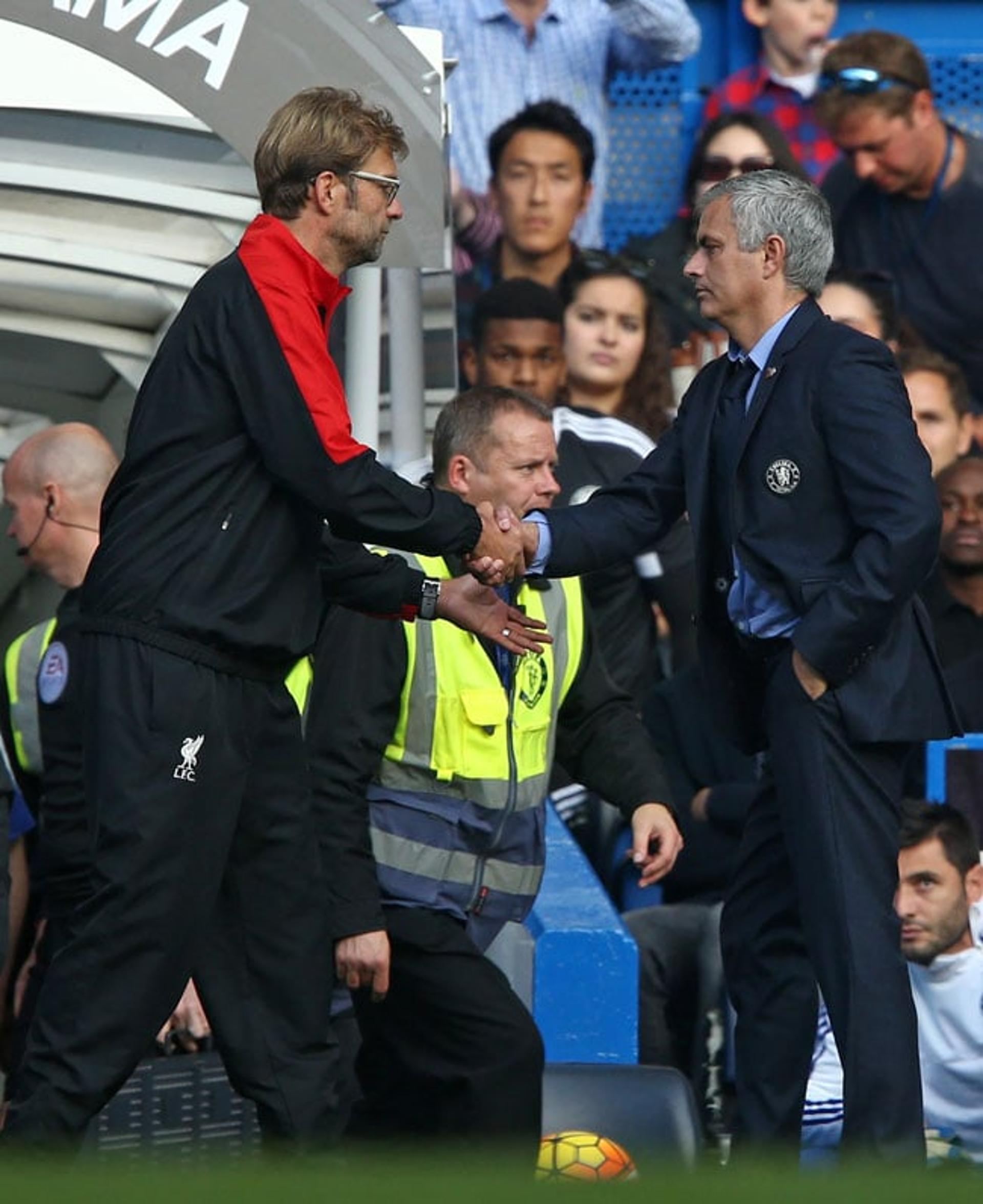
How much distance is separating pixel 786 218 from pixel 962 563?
9.01 ft

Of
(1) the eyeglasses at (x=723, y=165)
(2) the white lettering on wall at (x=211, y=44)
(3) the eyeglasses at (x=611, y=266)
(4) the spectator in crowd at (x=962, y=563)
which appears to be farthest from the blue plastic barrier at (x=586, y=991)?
(1) the eyeglasses at (x=723, y=165)

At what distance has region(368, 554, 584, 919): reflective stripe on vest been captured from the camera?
17.1ft

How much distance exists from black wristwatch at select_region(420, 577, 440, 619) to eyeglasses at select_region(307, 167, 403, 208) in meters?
0.77

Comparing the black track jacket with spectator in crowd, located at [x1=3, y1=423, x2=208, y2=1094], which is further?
spectator in crowd, located at [x1=3, y1=423, x2=208, y2=1094]

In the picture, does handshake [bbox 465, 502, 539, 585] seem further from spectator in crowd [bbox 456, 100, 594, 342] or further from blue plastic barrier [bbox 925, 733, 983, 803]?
spectator in crowd [bbox 456, 100, 594, 342]

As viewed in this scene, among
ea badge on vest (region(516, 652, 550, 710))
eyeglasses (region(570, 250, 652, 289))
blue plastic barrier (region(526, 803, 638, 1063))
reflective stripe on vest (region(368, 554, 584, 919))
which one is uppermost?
eyeglasses (region(570, 250, 652, 289))

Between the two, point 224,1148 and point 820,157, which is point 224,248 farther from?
point 820,157

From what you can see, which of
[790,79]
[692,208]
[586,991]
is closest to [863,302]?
[692,208]

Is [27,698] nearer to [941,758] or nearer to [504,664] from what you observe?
[504,664]

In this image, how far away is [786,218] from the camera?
5102 mm

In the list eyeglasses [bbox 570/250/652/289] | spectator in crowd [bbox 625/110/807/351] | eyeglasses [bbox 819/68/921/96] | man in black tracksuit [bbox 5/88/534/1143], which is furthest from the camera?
spectator in crowd [bbox 625/110/807/351]

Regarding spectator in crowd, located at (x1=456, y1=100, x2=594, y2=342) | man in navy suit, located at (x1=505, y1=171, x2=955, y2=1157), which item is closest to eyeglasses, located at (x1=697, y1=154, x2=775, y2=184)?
spectator in crowd, located at (x1=456, y1=100, x2=594, y2=342)

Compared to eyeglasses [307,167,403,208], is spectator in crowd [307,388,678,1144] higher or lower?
lower

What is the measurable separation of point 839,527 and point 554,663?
81 centimetres
